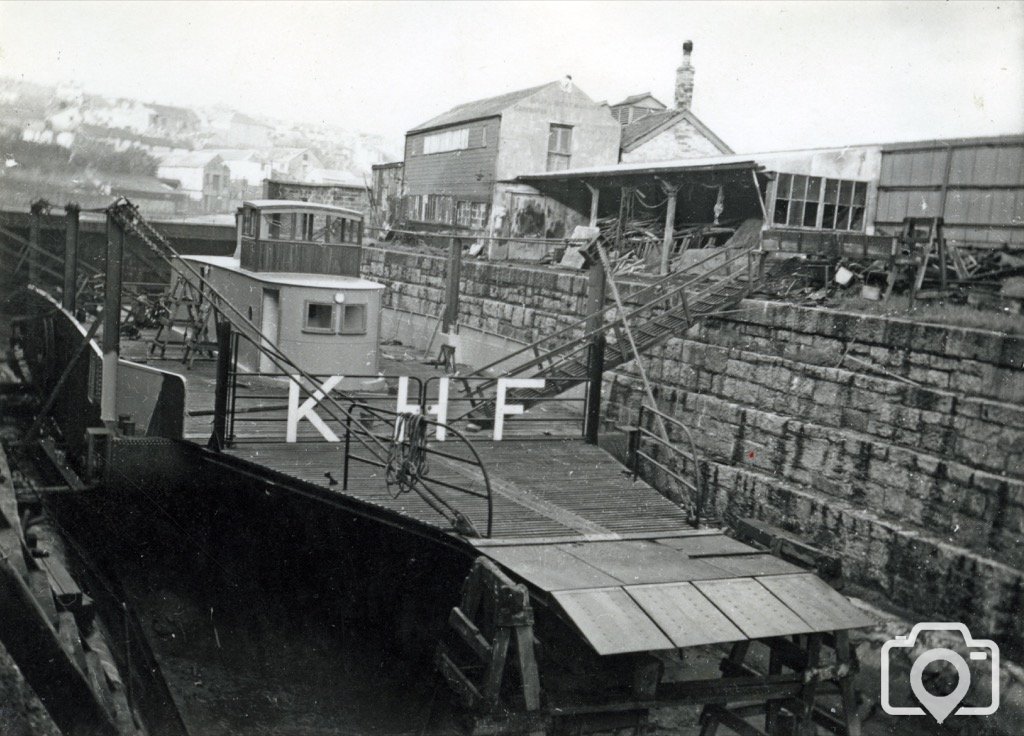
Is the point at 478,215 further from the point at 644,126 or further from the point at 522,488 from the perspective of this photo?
the point at 522,488

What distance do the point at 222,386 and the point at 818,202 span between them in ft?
45.5

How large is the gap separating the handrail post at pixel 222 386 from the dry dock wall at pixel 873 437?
6.80m

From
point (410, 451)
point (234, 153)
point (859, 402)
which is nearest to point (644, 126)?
point (234, 153)

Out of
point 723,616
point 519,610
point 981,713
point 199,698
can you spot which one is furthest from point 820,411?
point 199,698

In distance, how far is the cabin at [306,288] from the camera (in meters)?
12.7

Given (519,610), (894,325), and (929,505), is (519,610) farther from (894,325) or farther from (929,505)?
(894,325)

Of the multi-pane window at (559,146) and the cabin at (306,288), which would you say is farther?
the multi-pane window at (559,146)

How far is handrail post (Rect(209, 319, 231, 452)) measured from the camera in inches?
378

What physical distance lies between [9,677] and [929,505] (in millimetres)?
9070

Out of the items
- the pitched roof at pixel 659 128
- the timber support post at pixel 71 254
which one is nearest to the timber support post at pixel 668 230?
the pitched roof at pixel 659 128

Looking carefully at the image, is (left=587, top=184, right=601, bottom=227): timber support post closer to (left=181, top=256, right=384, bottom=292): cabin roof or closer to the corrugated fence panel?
the corrugated fence panel

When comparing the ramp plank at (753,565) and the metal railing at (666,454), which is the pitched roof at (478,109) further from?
the ramp plank at (753,565)

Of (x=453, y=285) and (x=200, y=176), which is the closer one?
(x=453, y=285)

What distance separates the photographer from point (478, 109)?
26.8 meters
